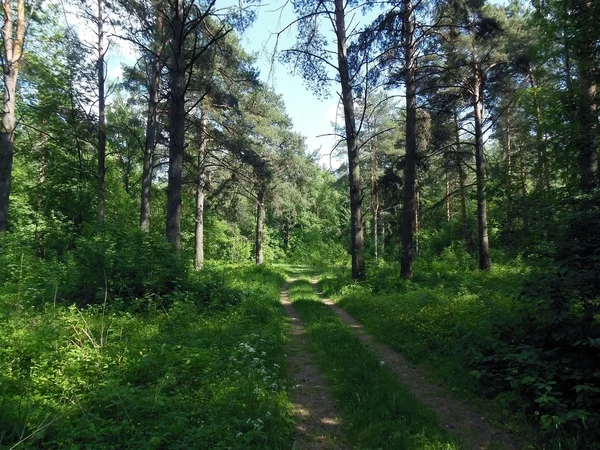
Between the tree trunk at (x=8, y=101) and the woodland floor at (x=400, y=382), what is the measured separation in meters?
11.9

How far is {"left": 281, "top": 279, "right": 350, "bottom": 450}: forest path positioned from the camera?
3.34m

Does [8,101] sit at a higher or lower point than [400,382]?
higher

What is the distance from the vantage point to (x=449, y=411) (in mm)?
3885

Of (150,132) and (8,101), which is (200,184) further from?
(8,101)

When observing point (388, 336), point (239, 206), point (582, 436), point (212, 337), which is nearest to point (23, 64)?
point (239, 206)

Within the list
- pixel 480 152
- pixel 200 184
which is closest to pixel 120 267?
pixel 200 184

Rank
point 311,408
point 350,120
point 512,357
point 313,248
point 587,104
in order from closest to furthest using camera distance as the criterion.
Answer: point 512,357 → point 311,408 → point 587,104 → point 350,120 → point 313,248

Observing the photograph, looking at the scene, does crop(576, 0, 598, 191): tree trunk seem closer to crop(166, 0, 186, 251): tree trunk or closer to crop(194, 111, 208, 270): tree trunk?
crop(166, 0, 186, 251): tree trunk

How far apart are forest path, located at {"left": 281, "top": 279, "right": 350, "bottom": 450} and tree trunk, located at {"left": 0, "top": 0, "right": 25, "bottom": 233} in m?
11.7

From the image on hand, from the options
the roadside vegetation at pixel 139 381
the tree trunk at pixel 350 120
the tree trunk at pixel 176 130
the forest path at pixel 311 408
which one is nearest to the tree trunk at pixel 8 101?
the tree trunk at pixel 176 130

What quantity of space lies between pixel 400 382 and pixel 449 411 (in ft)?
2.93

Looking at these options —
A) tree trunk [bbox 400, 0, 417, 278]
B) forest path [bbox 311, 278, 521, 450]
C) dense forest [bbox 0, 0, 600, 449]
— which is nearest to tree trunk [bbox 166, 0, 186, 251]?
dense forest [bbox 0, 0, 600, 449]

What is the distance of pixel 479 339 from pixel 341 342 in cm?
243

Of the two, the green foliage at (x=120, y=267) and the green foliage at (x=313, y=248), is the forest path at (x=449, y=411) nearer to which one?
the green foliage at (x=120, y=267)
